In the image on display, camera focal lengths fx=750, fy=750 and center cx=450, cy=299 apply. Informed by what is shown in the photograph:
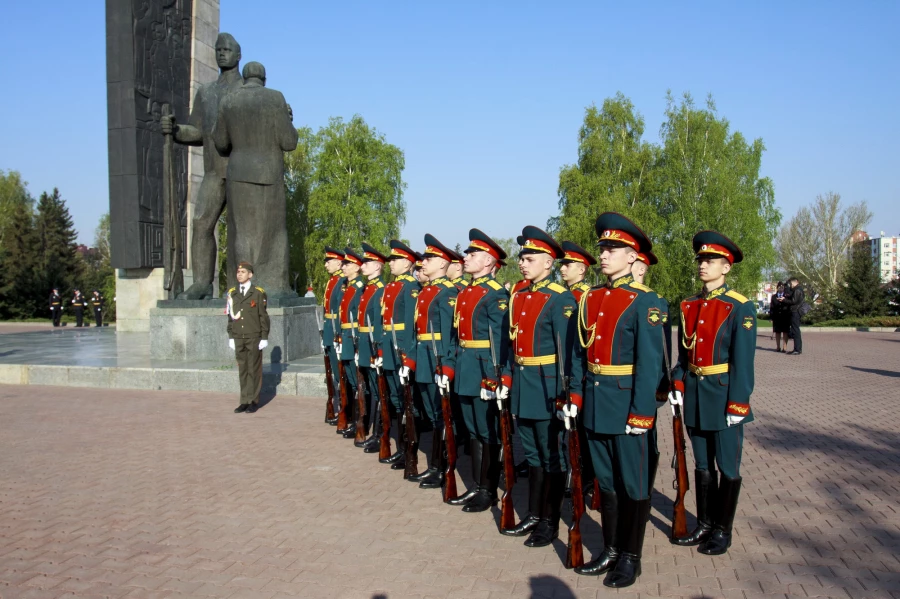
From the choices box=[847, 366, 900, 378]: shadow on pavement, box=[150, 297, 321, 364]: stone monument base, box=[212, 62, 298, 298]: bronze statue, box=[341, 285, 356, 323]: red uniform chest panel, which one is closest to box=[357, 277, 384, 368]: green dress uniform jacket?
box=[341, 285, 356, 323]: red uniform chest panel

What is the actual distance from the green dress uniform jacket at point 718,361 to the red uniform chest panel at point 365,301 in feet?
11.8

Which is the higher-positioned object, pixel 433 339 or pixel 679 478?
pixel 433 339

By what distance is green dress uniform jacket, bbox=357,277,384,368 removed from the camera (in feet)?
24.1

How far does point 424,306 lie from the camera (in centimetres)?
639

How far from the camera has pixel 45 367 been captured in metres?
11.8

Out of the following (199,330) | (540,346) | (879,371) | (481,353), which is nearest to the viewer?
(540,346)

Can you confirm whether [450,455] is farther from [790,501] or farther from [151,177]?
[151,177]

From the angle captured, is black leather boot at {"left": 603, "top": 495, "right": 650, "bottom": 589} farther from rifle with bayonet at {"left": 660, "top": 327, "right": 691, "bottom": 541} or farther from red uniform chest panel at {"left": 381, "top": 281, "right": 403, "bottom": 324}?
red uniform chest panel at {"left": 381, "top": 281, "right": 403, "bottom": 324}

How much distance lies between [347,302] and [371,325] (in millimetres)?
782

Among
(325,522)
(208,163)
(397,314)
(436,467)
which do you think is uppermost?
(208,163)

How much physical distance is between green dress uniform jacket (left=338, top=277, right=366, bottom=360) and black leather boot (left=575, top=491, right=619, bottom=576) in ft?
13.3

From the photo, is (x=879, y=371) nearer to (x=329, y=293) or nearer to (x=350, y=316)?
(x=329, y=293)

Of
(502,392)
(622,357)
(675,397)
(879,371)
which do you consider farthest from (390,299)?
(879,371)

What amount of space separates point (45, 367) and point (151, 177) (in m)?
7.67
